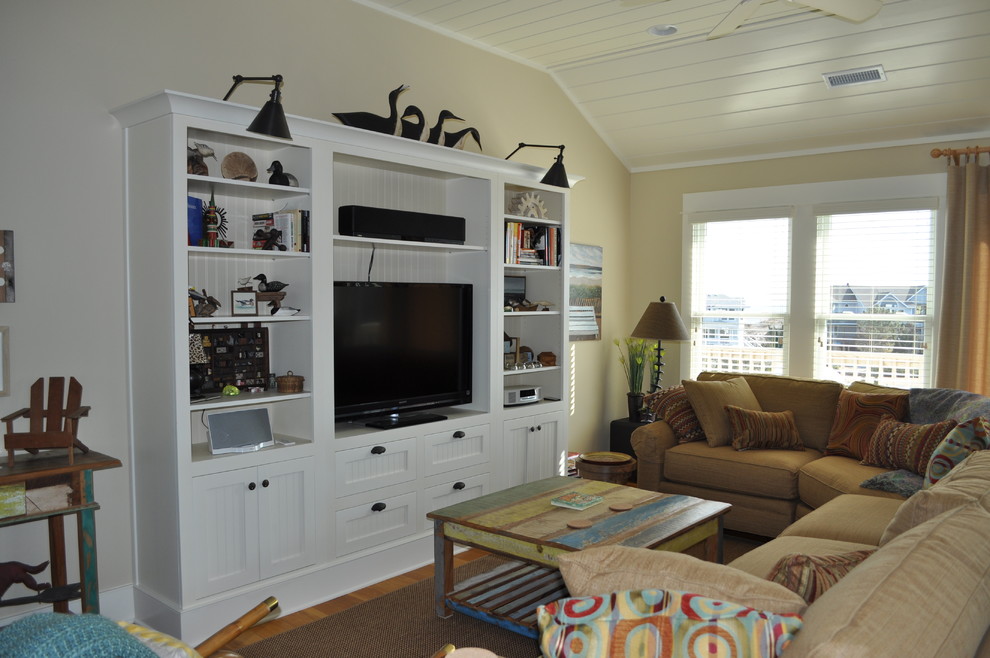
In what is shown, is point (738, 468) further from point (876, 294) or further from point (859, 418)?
point (876, 294)

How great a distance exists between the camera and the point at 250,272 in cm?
356

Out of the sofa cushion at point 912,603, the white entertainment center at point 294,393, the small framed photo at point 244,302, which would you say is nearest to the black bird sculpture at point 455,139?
the white entertainment center at point 294,393

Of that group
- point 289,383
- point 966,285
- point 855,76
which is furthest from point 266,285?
point 966,285

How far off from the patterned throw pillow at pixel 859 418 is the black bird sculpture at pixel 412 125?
9.36ft

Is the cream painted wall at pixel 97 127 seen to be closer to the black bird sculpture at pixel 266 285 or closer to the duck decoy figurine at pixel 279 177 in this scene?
the duck decoy figurine at pixel 279 177

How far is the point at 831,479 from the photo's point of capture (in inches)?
152

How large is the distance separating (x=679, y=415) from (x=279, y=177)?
278 cm

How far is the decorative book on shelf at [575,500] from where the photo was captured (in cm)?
319

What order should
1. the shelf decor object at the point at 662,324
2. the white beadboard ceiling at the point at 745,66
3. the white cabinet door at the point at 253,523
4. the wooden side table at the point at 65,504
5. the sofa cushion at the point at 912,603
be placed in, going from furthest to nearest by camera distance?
the shelf decor object at the point at 662,324, the white beadboard ceiling at the point at 745,66, the white cabinet door at the point at 253,523, the wooden side table at the point at 65,504, the sofa cushion at the point at 912,603

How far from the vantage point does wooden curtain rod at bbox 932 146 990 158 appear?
477cm

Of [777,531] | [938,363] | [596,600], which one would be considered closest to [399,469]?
[777,531]

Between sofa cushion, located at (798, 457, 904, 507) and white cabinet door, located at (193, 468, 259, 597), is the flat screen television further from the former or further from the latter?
sofa cushion, located at (798, 457, 904, 507)

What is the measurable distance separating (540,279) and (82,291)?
8.91 ft

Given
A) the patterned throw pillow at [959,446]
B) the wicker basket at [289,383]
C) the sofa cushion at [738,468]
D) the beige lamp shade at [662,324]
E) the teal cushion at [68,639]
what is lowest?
the sofa cushion at [738,468]
